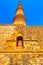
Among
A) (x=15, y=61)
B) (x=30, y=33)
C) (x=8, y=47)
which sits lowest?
(x=15, y=61)

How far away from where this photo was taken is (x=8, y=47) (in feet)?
47.1

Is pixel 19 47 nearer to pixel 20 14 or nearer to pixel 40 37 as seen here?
pixel 40 37

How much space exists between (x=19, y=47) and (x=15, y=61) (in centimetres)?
199

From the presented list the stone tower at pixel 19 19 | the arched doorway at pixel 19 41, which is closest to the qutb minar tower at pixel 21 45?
the arched doorway at pixel 19 41

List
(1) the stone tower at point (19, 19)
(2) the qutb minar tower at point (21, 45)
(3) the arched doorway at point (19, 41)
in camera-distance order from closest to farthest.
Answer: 1. (2) the qutb minar tower at point (21, 45)
2. (3) the arched doorway at point (19, 41)
3. (1) the stone tower at point (19, 19)

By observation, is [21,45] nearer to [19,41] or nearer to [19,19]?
[19,41]

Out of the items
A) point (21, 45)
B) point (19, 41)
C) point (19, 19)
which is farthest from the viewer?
point (19, 19)

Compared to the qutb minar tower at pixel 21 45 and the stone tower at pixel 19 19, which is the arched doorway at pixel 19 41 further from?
the stone tower at pixel 19 19

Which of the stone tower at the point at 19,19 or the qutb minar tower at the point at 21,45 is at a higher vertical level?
the stone tower at the point at 19,19

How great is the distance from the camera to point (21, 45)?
1503 centimetres

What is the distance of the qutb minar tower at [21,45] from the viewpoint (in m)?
12.9

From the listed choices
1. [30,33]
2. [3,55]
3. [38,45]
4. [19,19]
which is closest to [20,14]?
[19,19]

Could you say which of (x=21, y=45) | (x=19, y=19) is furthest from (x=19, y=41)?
(x=19, y=19)

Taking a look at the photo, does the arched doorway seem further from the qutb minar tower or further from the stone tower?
the stone tower
